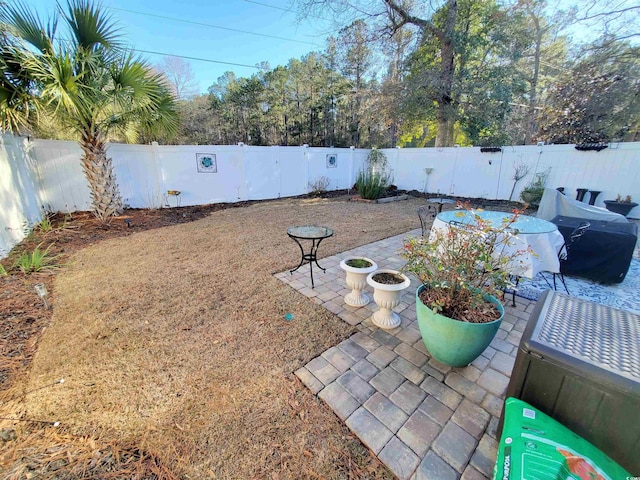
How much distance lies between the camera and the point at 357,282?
2611 millimetres

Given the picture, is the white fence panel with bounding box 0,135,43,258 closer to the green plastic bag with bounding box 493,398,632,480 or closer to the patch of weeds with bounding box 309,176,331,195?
the green plastic bag with bounding box 493,398,632,480

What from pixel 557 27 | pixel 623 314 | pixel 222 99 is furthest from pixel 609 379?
pixel 222 99

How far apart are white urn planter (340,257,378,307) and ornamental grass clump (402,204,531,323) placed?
0.65 metres

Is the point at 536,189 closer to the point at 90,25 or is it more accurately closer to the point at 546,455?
the point at 546,455

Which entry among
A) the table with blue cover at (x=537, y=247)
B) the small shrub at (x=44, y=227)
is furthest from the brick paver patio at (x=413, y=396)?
the small shrub at (x=44, y=227)

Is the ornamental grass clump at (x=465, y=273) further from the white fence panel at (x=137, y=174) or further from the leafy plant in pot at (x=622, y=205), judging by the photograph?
the leafy plant in pot at (x=622, y=205)

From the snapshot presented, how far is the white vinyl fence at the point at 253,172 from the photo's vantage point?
482 cm

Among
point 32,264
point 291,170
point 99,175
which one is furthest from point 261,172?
point 32,264

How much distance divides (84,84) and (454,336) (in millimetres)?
5990

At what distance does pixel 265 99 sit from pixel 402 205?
11.7 metres

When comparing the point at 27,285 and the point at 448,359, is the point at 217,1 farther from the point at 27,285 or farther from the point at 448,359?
the point at 448,359

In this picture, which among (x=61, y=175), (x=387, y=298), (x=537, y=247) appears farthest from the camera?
(x=61, y=175)

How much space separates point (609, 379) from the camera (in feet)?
3.15

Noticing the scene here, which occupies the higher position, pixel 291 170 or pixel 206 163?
pixel 206 163
